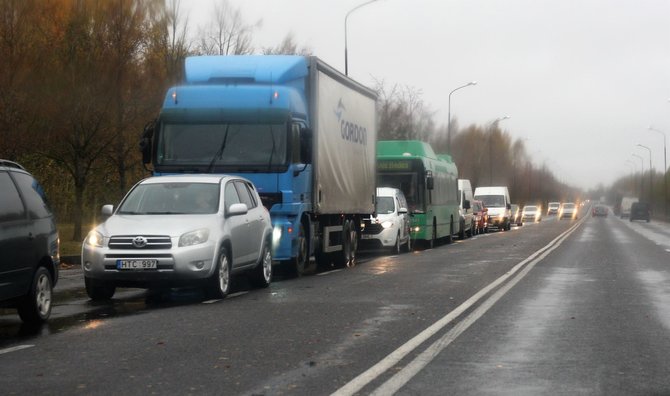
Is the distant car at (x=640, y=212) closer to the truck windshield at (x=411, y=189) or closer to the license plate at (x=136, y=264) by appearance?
the truck windshield at (x=411, y=189)

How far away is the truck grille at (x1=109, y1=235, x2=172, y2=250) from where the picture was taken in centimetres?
1356

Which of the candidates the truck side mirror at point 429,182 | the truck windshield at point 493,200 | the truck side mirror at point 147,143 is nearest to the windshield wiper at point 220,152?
the truck side mirror at point 147,143

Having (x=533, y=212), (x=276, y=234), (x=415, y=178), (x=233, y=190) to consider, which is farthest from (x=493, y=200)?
(x=233, y=190)

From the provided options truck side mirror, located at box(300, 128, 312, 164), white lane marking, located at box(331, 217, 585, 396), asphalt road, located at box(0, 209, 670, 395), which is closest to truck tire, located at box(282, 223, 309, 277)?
asphalt road, located at box(0, 209, 670, 395)

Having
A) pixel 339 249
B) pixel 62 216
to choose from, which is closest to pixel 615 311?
pixel 339 249

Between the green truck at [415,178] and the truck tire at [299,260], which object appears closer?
the truck tire at [299,260]

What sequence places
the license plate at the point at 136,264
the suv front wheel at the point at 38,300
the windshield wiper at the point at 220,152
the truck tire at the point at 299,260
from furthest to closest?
the truck tire at the point at 299,260, the windshield wiper at the point at 220,152, the license plate at the point at 136,264, the suv front wheel at the point at 38,300

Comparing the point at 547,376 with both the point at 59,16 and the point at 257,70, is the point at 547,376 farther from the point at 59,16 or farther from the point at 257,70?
the point at 59,16

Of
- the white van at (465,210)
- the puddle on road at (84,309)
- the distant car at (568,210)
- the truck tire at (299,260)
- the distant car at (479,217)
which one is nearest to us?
the puddle on road at (84,309)

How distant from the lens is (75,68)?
2755 centimetres

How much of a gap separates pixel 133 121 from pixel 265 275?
1466 centimetres

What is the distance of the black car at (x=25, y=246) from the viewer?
10695mm

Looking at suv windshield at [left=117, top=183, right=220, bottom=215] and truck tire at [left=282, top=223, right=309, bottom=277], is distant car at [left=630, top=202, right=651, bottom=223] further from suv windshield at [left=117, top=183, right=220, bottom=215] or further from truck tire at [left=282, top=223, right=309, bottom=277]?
suv windshield at [left=117, top=183, right=220, bottom=215]

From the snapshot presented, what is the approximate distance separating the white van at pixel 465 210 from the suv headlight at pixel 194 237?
28222 millimetres
